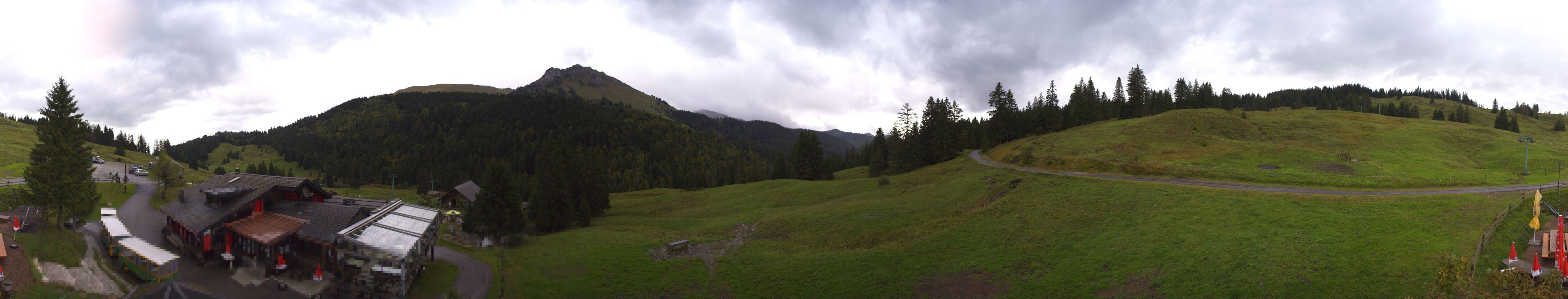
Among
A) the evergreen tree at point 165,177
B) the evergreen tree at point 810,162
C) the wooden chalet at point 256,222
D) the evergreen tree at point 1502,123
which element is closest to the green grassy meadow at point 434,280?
the wooden chalet at point 256,222

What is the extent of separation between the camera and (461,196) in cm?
4831

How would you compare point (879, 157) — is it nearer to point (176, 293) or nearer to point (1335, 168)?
point (1335, 168)

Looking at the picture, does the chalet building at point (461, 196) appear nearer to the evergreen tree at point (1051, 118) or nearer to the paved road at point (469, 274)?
the paved road at point (469, 274)

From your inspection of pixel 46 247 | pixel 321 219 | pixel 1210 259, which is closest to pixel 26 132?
pixel 46 247

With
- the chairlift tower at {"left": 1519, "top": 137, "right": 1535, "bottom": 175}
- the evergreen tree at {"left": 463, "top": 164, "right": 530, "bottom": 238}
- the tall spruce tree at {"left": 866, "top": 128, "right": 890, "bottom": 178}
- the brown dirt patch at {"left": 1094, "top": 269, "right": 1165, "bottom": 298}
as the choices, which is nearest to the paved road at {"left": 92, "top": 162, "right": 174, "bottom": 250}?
the evergreen tree at {"left": 463, "top": 164, "right": 530, "bottom": 238}

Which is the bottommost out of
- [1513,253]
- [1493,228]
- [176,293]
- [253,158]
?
[176,293]

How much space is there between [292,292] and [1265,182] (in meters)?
51.2

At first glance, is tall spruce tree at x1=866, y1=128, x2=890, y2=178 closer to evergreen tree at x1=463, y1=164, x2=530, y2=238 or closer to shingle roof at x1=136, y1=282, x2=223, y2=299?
evergreen tree at x1=463, y1=164, x2=530, y2=238

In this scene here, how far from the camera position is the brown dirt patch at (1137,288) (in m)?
18.5

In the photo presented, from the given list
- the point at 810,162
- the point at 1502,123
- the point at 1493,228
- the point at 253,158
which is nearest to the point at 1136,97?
the point at 1502,123

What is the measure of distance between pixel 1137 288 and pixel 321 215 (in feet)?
100

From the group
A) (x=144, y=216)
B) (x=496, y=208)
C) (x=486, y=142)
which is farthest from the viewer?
(x=486, y=142)

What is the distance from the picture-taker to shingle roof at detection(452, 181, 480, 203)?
155 feet

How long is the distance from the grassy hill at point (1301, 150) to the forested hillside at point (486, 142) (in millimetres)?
46423
